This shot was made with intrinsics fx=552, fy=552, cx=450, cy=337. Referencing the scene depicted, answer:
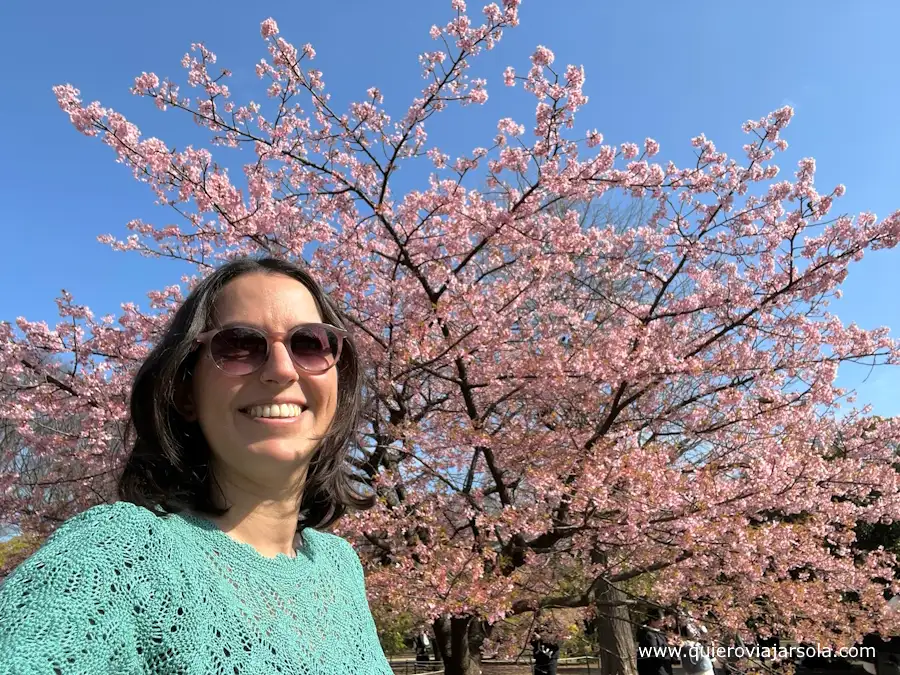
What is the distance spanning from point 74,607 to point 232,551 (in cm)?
31

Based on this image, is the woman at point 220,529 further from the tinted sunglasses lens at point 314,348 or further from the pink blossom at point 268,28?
the pink blossom at point 268,28

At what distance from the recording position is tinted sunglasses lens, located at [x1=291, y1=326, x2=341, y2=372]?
1.20m

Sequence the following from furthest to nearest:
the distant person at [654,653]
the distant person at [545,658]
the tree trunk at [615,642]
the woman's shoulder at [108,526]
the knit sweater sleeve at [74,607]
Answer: the tree trunk at [615,642], the distant person at [545,658], the distant person at [654,653], the woman's shoulder at [108,526], the knit sweater sleeve at [74,607]

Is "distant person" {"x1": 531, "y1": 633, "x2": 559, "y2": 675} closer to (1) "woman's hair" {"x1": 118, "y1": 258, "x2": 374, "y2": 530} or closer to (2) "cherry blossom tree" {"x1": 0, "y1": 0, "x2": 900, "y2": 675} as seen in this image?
(2) "cherry blossom tree" {"x1": 0, "y1": 0, "x2": 900, "y2": 675}

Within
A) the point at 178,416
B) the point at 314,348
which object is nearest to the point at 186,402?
the point at 178,416

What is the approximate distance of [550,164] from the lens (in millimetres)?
4828

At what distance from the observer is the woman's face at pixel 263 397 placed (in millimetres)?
1081

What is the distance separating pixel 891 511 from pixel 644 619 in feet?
11.2

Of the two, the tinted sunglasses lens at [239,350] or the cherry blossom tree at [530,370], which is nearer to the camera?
the tinted sunglasses lens at [239,350]

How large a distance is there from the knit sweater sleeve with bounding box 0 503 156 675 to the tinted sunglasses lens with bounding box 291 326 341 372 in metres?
0.49

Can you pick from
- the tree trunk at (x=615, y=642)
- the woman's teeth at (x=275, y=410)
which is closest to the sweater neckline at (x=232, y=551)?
the woman's teeth at (x=275, y=410)

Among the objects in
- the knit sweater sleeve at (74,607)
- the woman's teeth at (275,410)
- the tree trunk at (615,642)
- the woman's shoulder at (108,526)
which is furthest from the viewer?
the tree trunk at (615,642)

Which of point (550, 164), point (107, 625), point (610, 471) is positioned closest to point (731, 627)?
point (610, 471)

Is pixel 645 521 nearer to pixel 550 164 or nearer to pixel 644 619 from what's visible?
pixel 550 164
